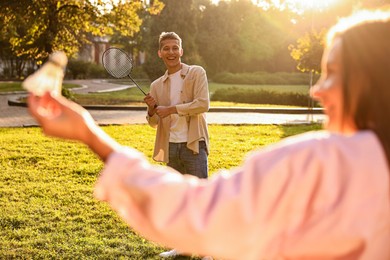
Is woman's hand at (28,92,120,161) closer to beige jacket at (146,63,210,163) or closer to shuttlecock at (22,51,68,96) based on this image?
shuttlecock at (22,51,68,96)

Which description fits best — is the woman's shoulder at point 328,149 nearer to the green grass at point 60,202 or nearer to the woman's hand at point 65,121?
the woman's hand at point 65,121

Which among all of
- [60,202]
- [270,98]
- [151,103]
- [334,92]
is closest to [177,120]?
[151,103]

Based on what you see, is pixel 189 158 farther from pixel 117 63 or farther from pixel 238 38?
pixel 238 38

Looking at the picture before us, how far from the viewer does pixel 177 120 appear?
5273mm

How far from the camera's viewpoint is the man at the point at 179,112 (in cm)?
516

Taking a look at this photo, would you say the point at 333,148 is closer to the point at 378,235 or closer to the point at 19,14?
the point at 378,235

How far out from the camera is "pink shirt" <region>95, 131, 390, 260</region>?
116 cm

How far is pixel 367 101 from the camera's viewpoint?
1224 millimetres

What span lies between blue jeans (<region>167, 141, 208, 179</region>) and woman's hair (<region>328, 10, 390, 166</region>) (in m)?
3.93

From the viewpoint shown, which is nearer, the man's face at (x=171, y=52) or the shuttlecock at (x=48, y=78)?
the shuttlecock at (x=48, y=78)

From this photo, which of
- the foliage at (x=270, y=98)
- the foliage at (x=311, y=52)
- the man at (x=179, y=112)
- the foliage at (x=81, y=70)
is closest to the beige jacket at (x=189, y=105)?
the man at (x=179, y=112)

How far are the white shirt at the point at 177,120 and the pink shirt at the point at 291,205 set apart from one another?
3.96 meters

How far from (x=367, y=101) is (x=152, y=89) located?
4.26 meters

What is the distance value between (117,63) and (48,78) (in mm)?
5505
